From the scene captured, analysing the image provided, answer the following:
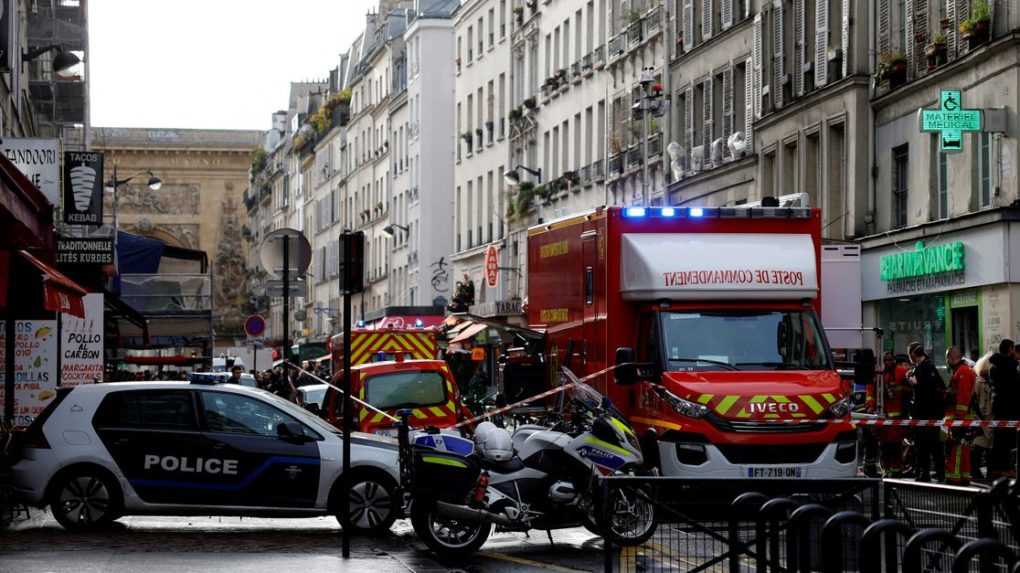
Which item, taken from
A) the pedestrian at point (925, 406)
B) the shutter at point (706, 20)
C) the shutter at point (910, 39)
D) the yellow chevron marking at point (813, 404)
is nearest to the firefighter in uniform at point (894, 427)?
the pedestrian at point (925, 406)

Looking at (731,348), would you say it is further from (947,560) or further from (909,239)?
(909,239)

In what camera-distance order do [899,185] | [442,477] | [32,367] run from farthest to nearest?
[899,185]
[32,367]
[442,477]

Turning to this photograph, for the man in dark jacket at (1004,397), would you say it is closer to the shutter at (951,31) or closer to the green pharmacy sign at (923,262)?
the green pharmacy sign at (923,262)

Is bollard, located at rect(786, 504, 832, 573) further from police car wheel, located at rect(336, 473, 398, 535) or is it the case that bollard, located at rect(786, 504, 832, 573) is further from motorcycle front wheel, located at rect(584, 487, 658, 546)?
police car wheel, located at rect(336, 473, 398, 535)

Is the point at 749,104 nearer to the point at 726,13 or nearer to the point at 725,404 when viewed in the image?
the point at 726,13

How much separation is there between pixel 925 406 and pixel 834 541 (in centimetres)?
1705

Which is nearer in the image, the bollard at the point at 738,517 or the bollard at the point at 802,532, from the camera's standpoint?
the bollard at the point at 802,532

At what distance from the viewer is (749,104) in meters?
44.7

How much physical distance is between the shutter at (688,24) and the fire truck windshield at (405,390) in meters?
24.3

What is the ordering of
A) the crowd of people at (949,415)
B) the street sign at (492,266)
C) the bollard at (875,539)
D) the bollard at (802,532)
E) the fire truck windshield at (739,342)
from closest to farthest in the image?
the bollard at (875,539) → the bollard at (802,532) → the fire truck windshield at (739,342) → the crowd of people at (949,415) → the street sign at (492,266)

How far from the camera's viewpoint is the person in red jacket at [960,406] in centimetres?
2464

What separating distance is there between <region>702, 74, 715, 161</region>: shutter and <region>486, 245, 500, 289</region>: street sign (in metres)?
20.0

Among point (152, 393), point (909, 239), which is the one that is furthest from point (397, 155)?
point (152, 393)

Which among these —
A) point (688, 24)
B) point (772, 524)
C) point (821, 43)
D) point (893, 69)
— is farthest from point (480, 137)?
point (772, 524)
